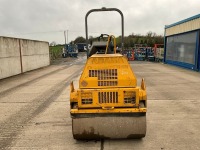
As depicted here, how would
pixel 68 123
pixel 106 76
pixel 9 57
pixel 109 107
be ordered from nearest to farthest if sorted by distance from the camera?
pixel 109 107 → pixel 106 76 → pixel 68 123 → pixel 9 57

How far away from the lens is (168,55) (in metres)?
23.9

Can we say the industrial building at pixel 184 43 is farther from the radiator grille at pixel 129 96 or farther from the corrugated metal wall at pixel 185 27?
the radiator grille at pixel 129 96

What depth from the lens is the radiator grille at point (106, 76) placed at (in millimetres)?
4418

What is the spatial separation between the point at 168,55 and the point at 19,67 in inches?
599

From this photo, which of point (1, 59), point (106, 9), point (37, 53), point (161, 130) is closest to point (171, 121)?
point (161, 130)

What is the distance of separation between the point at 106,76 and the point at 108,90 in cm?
32

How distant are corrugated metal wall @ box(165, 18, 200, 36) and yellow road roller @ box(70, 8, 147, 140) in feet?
48.0

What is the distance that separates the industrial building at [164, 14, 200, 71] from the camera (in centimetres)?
1709

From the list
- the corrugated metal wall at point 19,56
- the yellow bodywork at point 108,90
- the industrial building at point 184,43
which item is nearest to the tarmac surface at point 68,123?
the yellow bodywork at point 108,90

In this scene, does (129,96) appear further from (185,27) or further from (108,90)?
(185,27)

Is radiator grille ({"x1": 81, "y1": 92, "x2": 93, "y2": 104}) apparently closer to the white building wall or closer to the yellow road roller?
the yellow road roller

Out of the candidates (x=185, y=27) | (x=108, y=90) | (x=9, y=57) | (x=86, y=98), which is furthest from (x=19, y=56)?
(x=108, y=90)

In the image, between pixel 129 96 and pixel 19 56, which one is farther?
pixel 19 56

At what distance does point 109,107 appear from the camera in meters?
4.27
